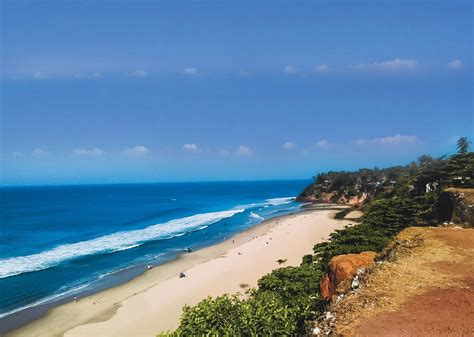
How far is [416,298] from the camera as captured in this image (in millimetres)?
11570

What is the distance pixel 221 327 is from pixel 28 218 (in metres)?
92.5

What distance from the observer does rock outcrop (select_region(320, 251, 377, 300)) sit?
14.1 meters

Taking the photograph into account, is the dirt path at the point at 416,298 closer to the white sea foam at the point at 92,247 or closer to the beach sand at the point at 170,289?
the beach sand at the point at 170,289

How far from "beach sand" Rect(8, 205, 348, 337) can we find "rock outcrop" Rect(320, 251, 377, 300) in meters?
12.5

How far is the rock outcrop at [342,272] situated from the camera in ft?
46.1

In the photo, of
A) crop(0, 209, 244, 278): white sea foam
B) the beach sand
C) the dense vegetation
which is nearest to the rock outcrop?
the dense vegetation

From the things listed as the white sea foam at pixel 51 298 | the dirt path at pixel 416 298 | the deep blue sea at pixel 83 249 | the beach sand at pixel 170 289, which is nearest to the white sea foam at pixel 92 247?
the deep blue sea at pixel 83 249

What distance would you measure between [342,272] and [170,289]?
20.7 metres

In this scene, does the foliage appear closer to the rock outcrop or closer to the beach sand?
the rock outcrop

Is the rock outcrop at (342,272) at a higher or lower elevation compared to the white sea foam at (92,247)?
higher

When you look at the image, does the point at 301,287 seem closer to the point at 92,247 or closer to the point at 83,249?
the point at 83,249

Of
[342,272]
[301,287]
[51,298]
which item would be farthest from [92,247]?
[342,272]

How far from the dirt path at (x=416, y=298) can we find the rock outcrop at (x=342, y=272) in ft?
2.94

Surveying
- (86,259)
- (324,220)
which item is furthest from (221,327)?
(324,220)
